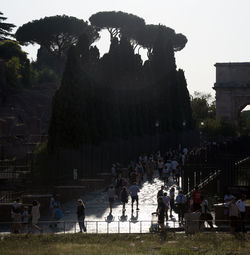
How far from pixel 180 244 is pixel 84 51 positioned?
25362 mm

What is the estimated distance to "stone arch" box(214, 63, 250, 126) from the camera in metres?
67.6

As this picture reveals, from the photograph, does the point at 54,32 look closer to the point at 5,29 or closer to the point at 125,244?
the point at 5,29

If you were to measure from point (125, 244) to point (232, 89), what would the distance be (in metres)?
54.5

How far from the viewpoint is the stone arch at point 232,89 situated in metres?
67.6

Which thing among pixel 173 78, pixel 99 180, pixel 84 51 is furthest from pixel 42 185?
pixel 173 78

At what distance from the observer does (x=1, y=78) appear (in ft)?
217

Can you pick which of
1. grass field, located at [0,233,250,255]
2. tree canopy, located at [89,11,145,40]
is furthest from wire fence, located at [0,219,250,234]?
tree canopy, located at [89,11,145,40]

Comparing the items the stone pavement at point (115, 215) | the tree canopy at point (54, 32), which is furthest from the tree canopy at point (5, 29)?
the stone pavement at point (115, 215)

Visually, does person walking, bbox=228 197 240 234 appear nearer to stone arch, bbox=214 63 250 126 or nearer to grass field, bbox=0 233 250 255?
grass field, bbox=0 233 250 255

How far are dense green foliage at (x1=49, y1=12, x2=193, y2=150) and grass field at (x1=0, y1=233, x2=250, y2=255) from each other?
45.1ft

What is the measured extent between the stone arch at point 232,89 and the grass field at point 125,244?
50.7 m

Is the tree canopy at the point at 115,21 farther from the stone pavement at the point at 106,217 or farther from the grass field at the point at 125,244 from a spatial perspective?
the grass field at the point at 125,244

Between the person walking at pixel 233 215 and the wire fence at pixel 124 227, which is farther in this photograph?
the wire fence at pixel 124 227

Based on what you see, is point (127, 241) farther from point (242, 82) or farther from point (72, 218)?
point (242, 82)
